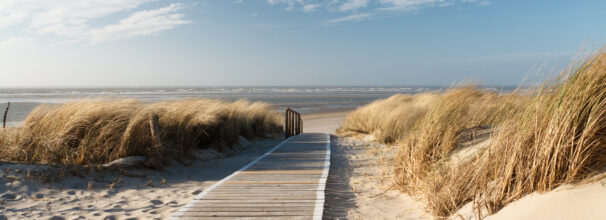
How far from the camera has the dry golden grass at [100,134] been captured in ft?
18.0

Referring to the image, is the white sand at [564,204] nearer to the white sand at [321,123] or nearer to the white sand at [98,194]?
the white sand at [98,194]

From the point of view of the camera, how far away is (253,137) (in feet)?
35.4

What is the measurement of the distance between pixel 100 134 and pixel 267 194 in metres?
3.17

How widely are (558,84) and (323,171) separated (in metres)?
3.27

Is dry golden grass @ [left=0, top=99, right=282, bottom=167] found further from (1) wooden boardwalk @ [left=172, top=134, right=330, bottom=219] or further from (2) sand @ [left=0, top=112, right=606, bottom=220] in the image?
(1) wooden boardwalk @ [left=172, top=134, right=330, bottom=219]

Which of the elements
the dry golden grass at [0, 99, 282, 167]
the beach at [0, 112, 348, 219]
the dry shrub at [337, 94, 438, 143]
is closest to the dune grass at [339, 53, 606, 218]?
the beach at [0, 112, 348, 219]

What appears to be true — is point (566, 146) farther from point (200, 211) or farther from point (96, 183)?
point (96, 183)

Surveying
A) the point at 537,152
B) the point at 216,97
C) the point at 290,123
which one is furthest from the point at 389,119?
the point at 216,97

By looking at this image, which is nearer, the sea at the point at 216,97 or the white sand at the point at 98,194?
the white sand at the point at 98,194

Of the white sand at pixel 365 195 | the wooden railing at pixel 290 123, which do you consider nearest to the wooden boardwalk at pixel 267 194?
the white sand at pixel 365 195

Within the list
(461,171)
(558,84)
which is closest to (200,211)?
(461,171)

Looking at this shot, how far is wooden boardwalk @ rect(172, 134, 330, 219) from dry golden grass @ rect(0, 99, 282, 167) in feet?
5.72

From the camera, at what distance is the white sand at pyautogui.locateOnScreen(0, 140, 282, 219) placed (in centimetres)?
389

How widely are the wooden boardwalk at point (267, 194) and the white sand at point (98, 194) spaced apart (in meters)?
0.43
